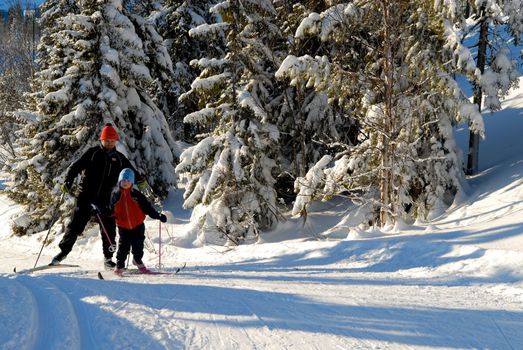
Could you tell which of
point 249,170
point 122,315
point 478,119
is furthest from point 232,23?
point 122,315

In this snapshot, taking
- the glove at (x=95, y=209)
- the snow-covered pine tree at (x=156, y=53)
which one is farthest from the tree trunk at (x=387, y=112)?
the snow-covered pine tree at (x=156, y=53)

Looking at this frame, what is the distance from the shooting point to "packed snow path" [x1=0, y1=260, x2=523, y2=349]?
3475 mm

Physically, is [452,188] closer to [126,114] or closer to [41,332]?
[126,114]

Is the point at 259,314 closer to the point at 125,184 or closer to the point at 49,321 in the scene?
the point at 49,321

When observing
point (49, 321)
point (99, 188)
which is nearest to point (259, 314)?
point (49, 321)

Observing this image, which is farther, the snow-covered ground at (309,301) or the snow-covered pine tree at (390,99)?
the snow-covered pine tree at (390,99)

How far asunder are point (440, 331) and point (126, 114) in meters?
13.8

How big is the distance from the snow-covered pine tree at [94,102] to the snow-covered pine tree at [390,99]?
6186 mm

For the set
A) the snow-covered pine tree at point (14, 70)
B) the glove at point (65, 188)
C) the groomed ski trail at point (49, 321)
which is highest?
the snow-covered pine tree at point (14, 70)

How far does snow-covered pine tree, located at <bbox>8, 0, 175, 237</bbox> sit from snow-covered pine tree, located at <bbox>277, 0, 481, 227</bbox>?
20.3 feet

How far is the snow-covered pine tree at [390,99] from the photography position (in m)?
10.8

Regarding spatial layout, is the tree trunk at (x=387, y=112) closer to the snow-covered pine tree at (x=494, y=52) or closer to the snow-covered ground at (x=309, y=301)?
the snow-covered ground at (x=309, y=301)

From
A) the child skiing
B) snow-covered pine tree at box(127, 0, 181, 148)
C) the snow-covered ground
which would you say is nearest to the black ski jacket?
the child skiing

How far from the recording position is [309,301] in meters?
4.57
